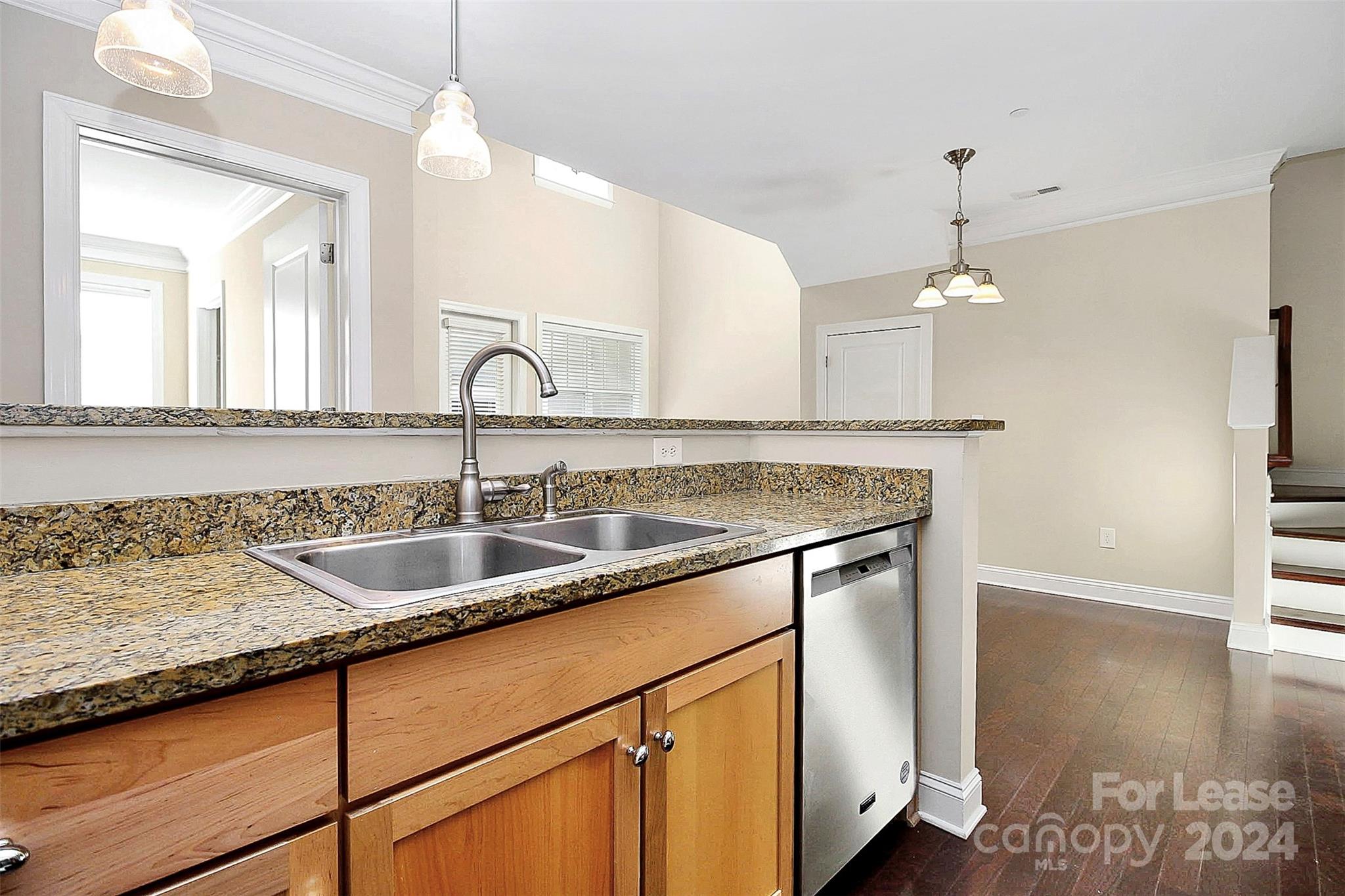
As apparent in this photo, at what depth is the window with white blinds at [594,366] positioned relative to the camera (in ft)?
17.8

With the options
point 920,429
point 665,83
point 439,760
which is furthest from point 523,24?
point 439,760

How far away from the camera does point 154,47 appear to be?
122cm

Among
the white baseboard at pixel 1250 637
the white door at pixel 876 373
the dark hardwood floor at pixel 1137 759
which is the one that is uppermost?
the white door at pixel 876 373

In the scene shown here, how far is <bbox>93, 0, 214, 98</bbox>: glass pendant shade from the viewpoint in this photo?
3.95 ft

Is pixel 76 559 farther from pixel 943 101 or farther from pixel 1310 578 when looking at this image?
pixel 1310 578

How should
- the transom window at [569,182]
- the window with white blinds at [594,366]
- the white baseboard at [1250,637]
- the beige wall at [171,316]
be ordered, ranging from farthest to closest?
the window with white blinds at [594,366], the transom window at [569,182], the beige wall at [171,316], the white baseboard at [1250,637]

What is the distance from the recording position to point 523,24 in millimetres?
A: 2443

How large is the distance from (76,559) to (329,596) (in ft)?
1.57

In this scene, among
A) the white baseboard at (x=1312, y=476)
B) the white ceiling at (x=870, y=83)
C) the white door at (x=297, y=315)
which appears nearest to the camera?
the white ceiling at (x=870, y=83)

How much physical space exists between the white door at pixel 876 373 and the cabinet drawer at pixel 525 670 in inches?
158

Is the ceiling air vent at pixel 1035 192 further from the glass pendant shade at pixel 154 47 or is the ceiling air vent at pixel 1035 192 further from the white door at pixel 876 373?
the glass pendant shade at pixel 154 47

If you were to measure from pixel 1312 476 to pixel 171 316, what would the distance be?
819 centimetres

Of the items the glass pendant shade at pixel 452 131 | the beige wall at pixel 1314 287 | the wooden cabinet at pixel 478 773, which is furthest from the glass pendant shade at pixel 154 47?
the beige wall at pixel 1314 287

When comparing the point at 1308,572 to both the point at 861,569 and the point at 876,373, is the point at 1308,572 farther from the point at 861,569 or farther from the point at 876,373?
the point at 861,569
